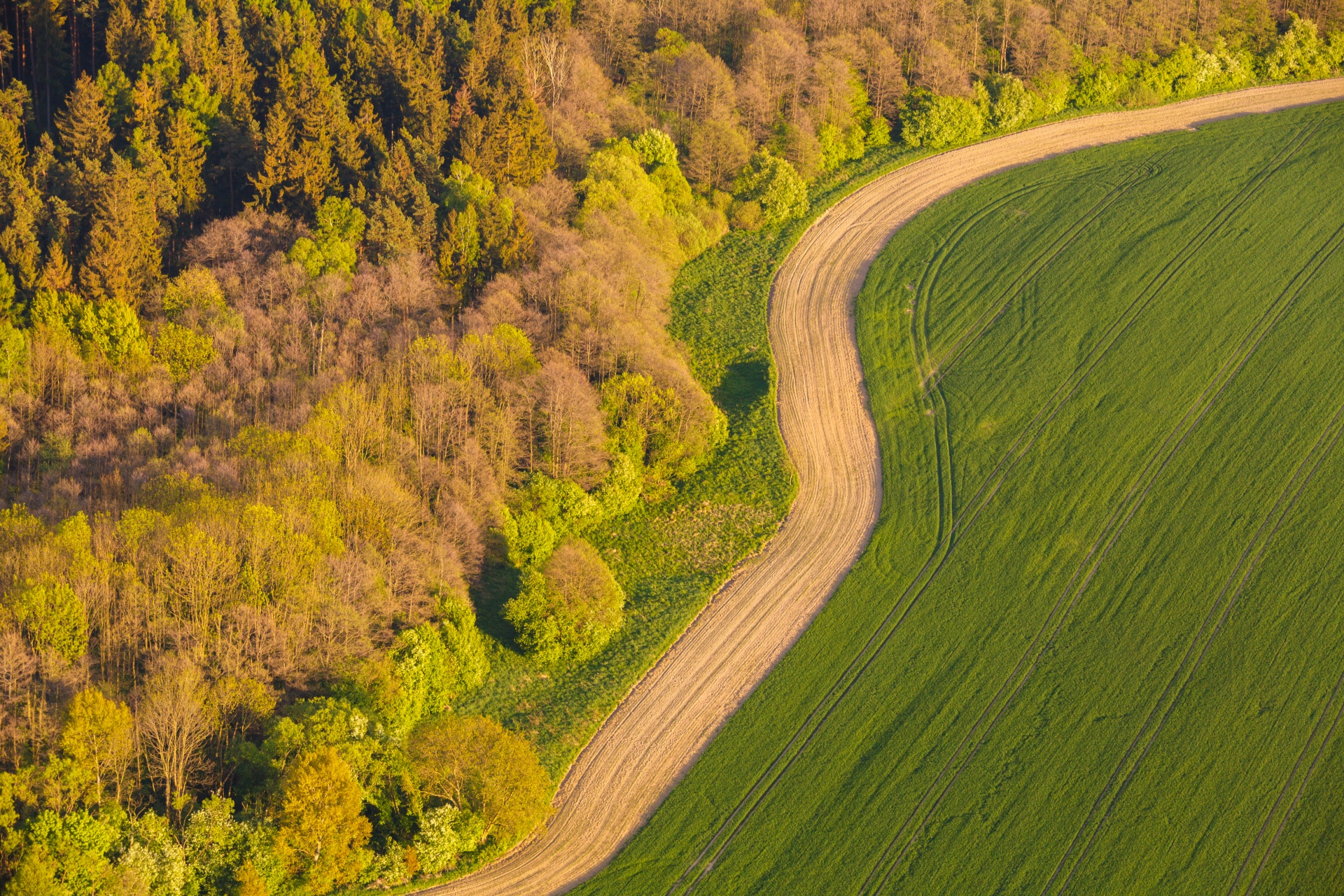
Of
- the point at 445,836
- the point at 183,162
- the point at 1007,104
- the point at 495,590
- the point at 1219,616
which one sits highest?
the point at 183,162

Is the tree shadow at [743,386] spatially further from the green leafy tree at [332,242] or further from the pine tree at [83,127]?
the pine tree at [83,127]

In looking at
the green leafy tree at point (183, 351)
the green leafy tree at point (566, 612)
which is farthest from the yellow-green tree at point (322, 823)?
the green leafy tree at point (183, 351)

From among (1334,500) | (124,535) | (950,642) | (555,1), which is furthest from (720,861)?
(555,1)

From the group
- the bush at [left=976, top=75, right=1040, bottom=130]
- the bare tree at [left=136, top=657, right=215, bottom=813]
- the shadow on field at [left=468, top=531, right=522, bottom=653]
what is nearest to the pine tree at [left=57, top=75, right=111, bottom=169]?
the shadow on field at [left=468, top=531, right=522, bottom=653]

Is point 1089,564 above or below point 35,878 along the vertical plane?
below

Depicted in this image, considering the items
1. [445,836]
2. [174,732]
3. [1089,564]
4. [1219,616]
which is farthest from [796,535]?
[174,732]

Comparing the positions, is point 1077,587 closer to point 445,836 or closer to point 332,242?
point 445,836

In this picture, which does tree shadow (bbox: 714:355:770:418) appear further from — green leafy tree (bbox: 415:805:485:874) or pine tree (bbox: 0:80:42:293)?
pine tree (bbox: 0:80:42:293)
